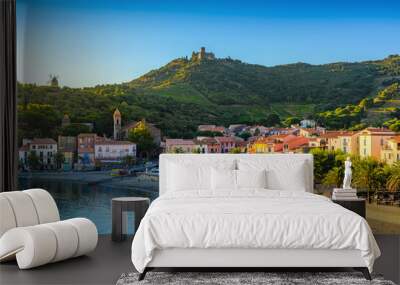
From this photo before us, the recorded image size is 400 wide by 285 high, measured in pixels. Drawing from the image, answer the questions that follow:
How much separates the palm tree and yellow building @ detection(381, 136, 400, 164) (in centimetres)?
8

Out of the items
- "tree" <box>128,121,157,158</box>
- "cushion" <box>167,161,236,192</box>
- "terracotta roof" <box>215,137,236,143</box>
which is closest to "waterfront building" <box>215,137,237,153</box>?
"terracotta roof" <box>215,137,236,143</box>

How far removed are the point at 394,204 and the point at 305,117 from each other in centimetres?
157

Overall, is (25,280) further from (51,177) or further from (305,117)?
(305,117)

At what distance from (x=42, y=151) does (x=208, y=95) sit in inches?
90.7

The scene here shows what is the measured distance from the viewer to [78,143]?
8.69 m

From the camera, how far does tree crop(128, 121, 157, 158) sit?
871 centimetres

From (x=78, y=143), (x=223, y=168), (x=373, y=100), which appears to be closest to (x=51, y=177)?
(x=78, y=143)

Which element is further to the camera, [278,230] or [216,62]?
[216,62]

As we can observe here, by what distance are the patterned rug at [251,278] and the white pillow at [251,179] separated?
1.72 metres

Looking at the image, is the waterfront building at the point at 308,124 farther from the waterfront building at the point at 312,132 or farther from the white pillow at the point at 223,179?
the white pillow at the point at 223,179

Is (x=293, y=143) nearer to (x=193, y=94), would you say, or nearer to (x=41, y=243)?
(x=193, y=94)

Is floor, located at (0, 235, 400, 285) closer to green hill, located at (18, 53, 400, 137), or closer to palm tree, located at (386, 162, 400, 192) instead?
palm tree, located at (386, 162, 400, 192)

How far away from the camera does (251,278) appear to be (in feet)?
17.0

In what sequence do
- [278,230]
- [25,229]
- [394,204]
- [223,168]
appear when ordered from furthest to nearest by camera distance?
1. [394,204]
2. [223,168]
3. [25,229]
4. [278,230]
